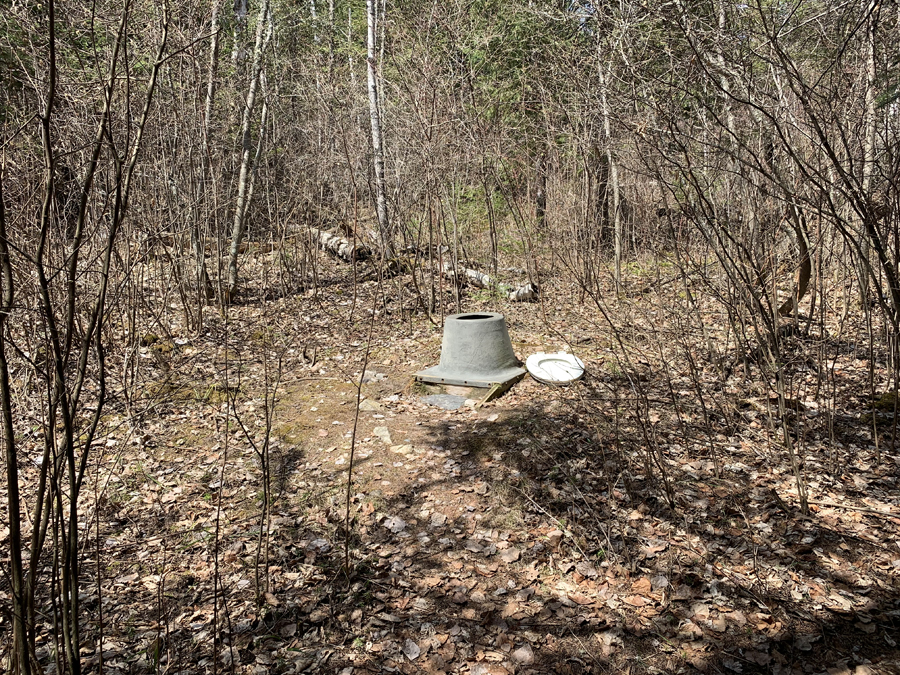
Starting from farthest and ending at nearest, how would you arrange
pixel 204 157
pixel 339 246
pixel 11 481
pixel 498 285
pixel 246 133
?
pixel 339 246 → pixel 498 285 → pixel 246 133 → pixel 204 157 → pixel 11 481

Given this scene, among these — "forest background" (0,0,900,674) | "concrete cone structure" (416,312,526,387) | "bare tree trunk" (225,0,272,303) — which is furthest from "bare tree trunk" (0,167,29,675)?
"bare tree trunk" (225,0,272,303)

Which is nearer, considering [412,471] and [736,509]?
[736,509]

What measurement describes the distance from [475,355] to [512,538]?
2.75 m

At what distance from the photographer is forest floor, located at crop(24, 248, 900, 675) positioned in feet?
9.38

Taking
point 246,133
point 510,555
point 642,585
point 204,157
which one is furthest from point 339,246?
point 642,585

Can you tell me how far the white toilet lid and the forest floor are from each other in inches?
10.5

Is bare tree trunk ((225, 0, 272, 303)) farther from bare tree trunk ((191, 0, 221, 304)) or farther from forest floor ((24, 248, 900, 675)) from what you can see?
forest floor ((24, 248, 900, 675))

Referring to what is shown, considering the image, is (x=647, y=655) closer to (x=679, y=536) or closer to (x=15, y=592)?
(x=679, y=536)

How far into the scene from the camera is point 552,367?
6246mm

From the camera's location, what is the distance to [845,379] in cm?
522

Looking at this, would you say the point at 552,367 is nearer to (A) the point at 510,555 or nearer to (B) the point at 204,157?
(A) the point at 510,555

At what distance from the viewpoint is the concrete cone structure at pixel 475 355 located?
623 cm

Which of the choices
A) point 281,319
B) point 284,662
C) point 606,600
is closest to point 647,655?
point 606,600

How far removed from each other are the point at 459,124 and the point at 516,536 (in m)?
6.30
